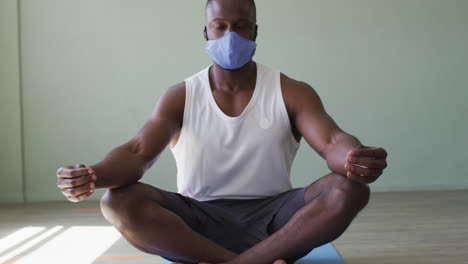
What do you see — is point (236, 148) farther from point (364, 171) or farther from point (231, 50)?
point (364, 171)

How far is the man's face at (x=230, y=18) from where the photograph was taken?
6.61ft

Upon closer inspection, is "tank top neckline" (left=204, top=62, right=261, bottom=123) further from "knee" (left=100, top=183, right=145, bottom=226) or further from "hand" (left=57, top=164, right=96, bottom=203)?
"hand" (left=57, top=164, right=96, bottom=203)

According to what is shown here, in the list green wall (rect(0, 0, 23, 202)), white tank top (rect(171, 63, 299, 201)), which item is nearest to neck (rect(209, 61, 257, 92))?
white tank top (rect(171, 63, 299, 201))

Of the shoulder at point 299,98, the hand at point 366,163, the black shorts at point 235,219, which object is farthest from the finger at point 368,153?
the shoulder at point 299,98

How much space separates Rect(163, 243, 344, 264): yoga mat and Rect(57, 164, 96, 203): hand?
0.69 m

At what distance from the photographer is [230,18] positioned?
6.60 ft

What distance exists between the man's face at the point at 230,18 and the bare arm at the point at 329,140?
31cm

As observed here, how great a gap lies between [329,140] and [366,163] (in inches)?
13.5

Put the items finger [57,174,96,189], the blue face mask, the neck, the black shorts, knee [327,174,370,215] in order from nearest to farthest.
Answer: finger [57,174,96,189] < knee [327,174,370,215] < the black shorts < the blue face mask < the neck

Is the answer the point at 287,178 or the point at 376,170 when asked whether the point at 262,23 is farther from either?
the point at 376,170

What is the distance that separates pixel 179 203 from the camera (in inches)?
72.2

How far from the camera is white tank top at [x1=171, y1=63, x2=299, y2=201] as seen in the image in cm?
199

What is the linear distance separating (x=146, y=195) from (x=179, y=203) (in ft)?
0.59

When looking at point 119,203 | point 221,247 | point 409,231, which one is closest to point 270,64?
point 409,231
